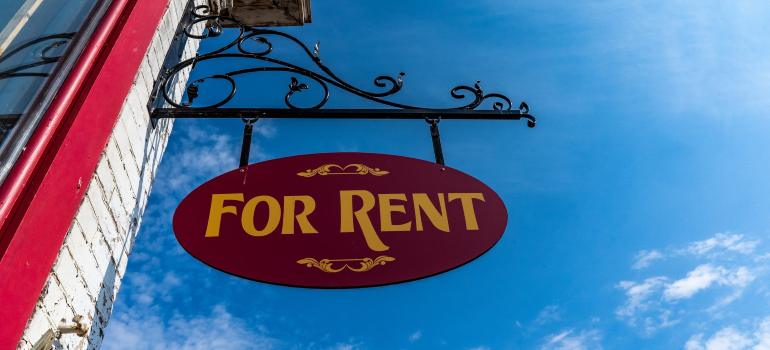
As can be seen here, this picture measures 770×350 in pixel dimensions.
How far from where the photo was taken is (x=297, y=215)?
292 cm

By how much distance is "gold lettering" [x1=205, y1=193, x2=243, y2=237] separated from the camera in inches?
110

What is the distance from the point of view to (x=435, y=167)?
329 centimetres

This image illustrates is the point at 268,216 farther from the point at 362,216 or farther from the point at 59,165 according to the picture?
the point at 59,165

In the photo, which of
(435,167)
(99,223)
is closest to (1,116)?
(99,223)

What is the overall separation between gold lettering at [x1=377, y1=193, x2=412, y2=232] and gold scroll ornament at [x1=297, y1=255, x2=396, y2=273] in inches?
7.2

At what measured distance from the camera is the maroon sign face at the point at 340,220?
8.78ft

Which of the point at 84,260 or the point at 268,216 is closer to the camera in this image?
the point at 84,260

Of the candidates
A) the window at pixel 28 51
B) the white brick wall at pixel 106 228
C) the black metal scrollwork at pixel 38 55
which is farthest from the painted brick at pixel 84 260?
the black metal scrollwork at pixel 38 55

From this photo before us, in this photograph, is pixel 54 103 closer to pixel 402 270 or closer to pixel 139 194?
pixel 139 194

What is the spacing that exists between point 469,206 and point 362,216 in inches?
21.2

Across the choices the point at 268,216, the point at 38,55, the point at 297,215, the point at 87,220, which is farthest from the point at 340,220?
the point at 38,55

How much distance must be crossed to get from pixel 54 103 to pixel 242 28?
1.88 meters

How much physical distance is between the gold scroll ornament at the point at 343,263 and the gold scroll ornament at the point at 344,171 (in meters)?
0.60

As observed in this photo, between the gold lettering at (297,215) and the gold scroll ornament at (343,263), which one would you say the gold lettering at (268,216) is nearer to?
the gold lettering at (297,215)
